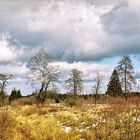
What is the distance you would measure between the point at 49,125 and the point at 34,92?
180ft

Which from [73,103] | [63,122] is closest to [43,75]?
[73,103]

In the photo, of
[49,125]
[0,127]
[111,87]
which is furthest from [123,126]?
[111,87]

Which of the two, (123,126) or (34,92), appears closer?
(123,126)

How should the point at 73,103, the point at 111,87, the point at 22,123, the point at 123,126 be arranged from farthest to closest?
the point at 111,87 < the point at 73,103 < the point at 22,123 < the point at 123,126

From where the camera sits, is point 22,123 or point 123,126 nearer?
point 123,126

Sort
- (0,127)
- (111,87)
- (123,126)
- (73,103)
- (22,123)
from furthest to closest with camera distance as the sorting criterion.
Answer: (111,87)
(73,103)
(22,123)
(0,127)
(123,126)

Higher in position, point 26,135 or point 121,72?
point 121,72

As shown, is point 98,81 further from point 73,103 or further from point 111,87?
point 73,103

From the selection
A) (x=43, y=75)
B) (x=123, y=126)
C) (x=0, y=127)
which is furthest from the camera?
(x=43, y=75)

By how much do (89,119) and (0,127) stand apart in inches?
251

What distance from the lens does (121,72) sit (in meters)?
78.1

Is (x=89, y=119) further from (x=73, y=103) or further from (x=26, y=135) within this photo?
(x=73, y=103)

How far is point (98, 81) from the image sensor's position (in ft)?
270

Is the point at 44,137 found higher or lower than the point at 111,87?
lower
